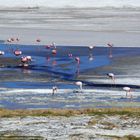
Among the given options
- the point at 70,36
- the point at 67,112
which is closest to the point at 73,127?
the point at 67,112

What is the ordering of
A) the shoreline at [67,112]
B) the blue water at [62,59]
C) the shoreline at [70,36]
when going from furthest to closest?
the shoreline at [70,36]
the blue water at [62,59]
the shoreline at [67,112]

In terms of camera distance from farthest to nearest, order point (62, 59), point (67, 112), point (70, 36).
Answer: point (70, 36) < point (62, 59) < point (67, 112)

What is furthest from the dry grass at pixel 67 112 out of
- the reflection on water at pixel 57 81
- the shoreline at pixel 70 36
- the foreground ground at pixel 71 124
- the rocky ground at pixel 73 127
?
the shoreline at pixel 70 36

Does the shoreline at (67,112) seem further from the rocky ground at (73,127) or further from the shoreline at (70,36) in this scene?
the shoreline at (70,36)

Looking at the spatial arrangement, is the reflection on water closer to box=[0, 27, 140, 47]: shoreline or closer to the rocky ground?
box=[0, 27, 140, 47]: shoreline

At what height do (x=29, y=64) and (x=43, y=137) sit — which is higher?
(x=29, y=64)

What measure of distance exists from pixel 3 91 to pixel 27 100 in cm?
184

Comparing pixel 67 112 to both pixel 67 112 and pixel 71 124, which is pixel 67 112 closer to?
pixel 67 112

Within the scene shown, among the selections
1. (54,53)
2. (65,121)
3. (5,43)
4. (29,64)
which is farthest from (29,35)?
(65,121)

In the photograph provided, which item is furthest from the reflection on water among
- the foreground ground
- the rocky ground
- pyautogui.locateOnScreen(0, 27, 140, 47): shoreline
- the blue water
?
the rocky ground

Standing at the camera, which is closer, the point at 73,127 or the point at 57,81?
the point at 73,127

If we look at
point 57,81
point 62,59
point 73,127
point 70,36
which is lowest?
point 73,127

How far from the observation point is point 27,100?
15.3 m

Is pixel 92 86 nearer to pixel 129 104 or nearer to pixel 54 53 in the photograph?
pixel 129 104
